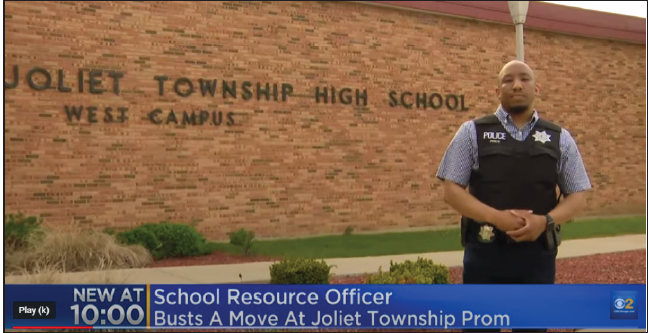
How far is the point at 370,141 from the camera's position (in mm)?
Answer: 14539

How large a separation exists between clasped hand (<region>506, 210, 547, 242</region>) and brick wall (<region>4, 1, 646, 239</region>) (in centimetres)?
1007

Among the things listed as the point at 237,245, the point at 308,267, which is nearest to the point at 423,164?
the point at 237,245

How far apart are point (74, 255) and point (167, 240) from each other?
6.62 feet

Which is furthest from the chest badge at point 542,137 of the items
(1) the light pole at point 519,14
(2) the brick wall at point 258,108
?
(2) the brick wall at point 258,108

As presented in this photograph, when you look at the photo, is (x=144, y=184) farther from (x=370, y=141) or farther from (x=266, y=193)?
(x=370, y=141)

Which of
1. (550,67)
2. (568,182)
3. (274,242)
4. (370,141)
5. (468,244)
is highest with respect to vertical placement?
(550,67)

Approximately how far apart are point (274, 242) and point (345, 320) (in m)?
9.06

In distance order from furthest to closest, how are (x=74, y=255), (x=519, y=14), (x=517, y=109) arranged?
(x=74, y=255) < (x=519, y=14) < (x=517, y=109)

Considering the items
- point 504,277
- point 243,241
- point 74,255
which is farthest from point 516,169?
point 243,241

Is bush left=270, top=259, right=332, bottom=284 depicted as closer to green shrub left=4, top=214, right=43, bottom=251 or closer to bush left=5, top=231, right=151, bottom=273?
bush left=5, top=231, right=151, bottom=273

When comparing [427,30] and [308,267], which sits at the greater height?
[427,30]

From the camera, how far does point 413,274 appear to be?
5859 mm

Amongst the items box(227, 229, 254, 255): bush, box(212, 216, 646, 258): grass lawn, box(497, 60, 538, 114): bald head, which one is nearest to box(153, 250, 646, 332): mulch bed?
box(227, 229, 254, 255): bush

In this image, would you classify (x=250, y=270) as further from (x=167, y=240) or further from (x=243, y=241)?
(x=167, y=240)
